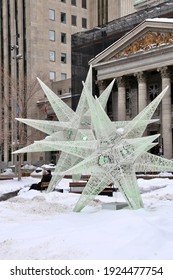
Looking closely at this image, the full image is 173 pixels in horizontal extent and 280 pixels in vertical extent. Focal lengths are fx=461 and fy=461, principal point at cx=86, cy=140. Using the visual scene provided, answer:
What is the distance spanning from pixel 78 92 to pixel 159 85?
10790 mm

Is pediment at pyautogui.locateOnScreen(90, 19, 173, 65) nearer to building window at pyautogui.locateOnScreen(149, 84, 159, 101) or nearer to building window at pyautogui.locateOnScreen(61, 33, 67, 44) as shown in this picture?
building window at pyautogui.locateOnScreen(149, 84, 159, 101)

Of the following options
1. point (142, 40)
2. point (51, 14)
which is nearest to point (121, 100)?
point (142, 40)

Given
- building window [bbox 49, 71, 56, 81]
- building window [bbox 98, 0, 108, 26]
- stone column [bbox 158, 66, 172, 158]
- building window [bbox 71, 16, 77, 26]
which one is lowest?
stone column [bbox 158, 66, 172, 158]

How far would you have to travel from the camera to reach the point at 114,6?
88.4 m

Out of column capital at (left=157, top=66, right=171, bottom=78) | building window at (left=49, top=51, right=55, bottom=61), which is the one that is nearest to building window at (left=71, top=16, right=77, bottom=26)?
building window at (left=49, top=51, right=55, bottom=61)

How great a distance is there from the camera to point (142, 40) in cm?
4947

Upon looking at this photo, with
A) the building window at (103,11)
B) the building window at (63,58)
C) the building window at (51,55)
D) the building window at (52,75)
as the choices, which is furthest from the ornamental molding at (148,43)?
the building window at (103,11)

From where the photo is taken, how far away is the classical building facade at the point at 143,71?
4766cm

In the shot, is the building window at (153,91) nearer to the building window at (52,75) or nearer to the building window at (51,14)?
the building window at (52,75)

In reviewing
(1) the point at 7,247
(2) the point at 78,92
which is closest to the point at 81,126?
(1) the point at 7,247

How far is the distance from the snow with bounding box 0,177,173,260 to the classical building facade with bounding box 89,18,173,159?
116ft

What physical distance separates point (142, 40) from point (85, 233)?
42626mm

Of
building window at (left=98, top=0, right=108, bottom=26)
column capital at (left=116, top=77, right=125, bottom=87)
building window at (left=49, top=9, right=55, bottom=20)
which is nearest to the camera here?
column capital at (left=116, top=77, right=125, bottom=87)

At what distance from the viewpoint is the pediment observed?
153 feet
